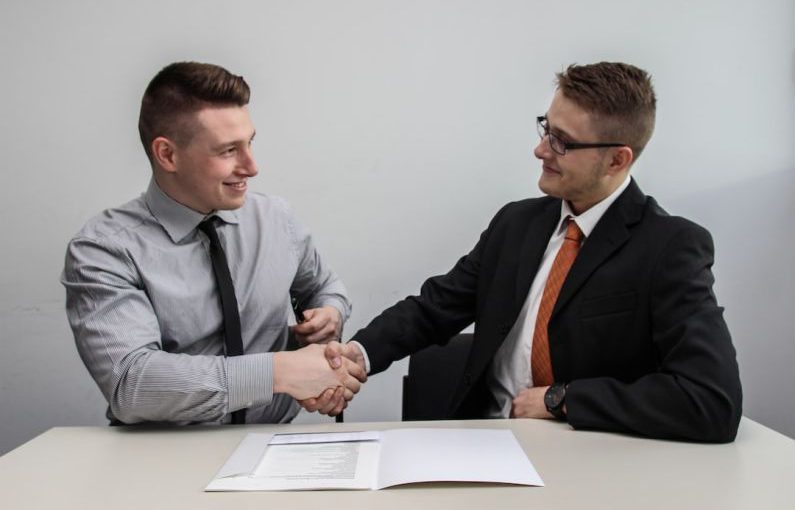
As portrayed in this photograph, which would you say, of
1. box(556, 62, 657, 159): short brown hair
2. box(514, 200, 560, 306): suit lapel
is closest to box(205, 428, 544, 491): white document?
box(514, 200, 560, 306): suit lapel

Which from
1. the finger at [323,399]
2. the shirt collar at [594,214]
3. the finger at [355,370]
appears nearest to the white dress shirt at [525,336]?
the shirt collar at [594,214]

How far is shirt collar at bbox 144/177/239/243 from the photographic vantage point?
1.89m

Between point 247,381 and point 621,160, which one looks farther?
point 621,160

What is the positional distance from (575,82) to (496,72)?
1.02m

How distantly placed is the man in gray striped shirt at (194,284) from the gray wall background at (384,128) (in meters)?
0.71

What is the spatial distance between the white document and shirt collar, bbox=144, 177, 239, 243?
2.05 feet

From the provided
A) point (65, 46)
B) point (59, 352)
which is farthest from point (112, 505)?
point (65, 46)

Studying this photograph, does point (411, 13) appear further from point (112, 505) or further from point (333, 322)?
point (112, 505)

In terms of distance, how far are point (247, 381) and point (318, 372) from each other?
21 cm

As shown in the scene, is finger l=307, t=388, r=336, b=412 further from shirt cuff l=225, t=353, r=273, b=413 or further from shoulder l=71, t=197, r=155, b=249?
shoulder l=71, t=197, r=155, b=249

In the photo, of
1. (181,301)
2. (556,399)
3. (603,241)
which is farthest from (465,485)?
(181,301)

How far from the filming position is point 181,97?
188cm

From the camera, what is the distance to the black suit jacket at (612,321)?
1520 mm

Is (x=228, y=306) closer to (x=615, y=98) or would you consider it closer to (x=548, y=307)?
(x=548, y=307)
